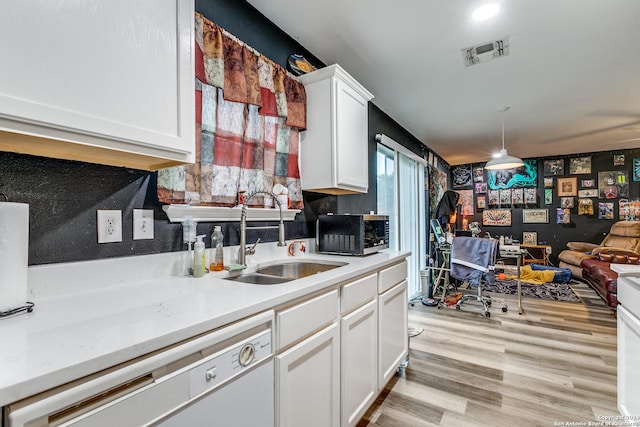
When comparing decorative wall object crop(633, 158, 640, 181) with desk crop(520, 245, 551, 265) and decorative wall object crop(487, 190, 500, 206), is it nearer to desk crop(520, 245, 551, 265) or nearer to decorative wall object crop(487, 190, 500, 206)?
desk crop(520, 245, 551, 265)

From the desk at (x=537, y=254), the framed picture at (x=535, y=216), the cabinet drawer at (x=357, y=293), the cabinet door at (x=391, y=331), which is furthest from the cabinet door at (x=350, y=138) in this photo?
the framed picture at (x=535, y=216)

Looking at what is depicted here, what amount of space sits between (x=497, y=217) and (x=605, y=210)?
174 centimetres

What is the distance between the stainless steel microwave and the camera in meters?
2.07

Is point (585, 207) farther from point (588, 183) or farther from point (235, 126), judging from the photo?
point (235, 126)

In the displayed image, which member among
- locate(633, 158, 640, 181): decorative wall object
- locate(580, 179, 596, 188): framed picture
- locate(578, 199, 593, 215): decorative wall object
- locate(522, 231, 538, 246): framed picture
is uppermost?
locate(633, 158, 640, 181): decorative wall object

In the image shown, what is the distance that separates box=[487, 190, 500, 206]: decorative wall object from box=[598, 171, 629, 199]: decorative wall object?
1.65 meters

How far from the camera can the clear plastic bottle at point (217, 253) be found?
4.80 feet

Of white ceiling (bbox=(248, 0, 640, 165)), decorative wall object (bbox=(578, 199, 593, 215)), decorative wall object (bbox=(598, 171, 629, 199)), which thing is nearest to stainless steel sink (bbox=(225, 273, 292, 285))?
white ceiling (bbox=(248, 0, 640, 165))

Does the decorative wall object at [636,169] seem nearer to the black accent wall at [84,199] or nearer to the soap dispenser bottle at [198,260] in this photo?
the black accent wall at [84,199]

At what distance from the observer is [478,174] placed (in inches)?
270

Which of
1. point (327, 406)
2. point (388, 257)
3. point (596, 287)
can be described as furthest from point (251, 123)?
point (596, 287)

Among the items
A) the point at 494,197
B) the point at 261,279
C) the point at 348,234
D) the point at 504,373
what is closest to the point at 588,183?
the point at 494,197

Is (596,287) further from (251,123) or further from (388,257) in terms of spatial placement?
(251,123)

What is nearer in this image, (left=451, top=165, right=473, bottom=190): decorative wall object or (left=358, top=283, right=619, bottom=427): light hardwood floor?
(left=358, top=283, right=619, bottom=427): light hardwood floor
